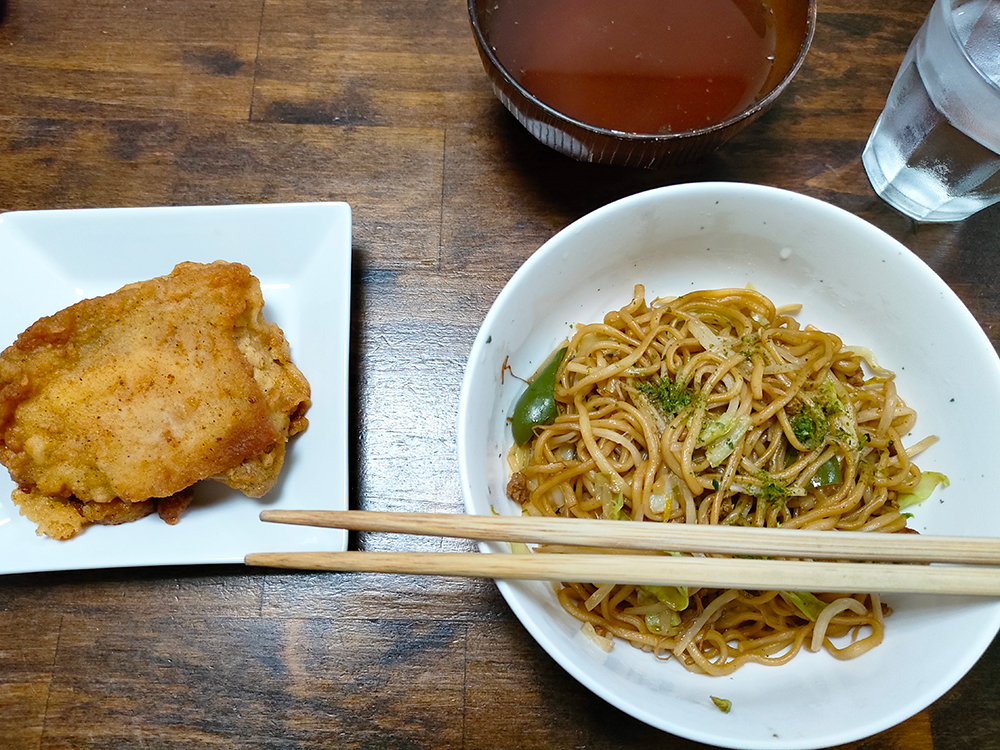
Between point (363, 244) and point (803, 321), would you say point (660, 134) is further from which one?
point (363, 244)

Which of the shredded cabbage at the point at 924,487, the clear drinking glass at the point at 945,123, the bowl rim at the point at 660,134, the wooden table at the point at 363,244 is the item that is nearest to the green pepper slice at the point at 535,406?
the wooden table at the point at 363,244

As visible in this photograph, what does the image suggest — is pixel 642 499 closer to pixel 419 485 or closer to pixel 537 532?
pixel 537 532

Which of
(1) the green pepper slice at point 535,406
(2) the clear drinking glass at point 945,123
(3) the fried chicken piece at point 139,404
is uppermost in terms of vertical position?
(2) the clear drinking glass at point 945,123

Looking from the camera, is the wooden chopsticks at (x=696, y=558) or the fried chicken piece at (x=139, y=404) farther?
the fried chicken piece at (x=139, y=404)

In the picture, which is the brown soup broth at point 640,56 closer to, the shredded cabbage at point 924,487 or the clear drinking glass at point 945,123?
the clear drinking glass at point 945,123

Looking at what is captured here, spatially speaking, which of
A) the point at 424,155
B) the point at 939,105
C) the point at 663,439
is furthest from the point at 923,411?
the point at 424,155

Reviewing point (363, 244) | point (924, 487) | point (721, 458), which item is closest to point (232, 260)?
point (363, 244)
